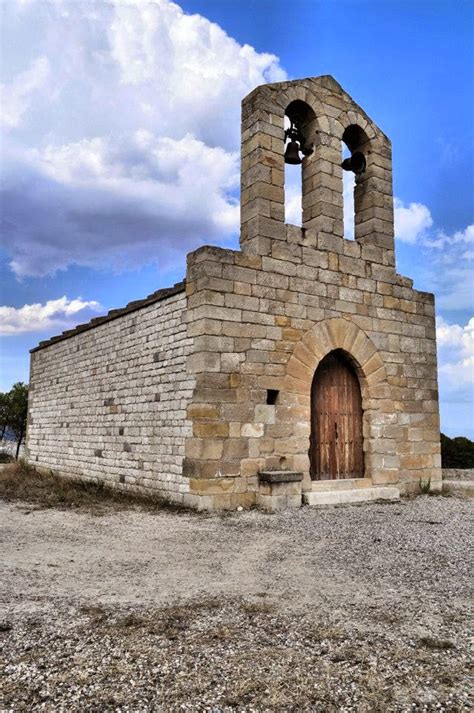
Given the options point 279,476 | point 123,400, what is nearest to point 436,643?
point 279,476

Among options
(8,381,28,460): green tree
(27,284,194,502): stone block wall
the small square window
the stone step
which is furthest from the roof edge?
(8,381,28,460): green tree

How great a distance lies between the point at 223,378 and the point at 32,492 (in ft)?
14.0

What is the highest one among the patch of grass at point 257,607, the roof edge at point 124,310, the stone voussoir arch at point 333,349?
the roof edge at point 124,310

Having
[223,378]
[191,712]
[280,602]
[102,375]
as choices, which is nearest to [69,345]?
[102,375]

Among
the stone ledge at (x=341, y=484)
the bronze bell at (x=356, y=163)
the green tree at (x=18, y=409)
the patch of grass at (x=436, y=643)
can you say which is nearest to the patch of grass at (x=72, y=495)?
the stone ledge at (x=341, y=484)

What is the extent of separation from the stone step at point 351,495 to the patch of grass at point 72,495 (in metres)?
1.90

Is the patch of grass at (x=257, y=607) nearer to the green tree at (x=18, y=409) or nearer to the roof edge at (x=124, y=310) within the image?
the roof edge at (x=124, y=310)

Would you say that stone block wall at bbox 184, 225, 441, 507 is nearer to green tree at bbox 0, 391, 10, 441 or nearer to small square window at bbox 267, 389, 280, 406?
small square window at bbox 267, 389, 280, 406

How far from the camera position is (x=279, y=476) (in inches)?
299

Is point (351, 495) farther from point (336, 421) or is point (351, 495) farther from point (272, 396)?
point (272, 396)

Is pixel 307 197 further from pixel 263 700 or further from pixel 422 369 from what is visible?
pixel 263 700

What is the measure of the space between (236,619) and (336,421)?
6.00 metres

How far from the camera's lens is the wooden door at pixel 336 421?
883cm

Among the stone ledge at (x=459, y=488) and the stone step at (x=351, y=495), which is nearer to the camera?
the stone step at (x=351, y=495)
